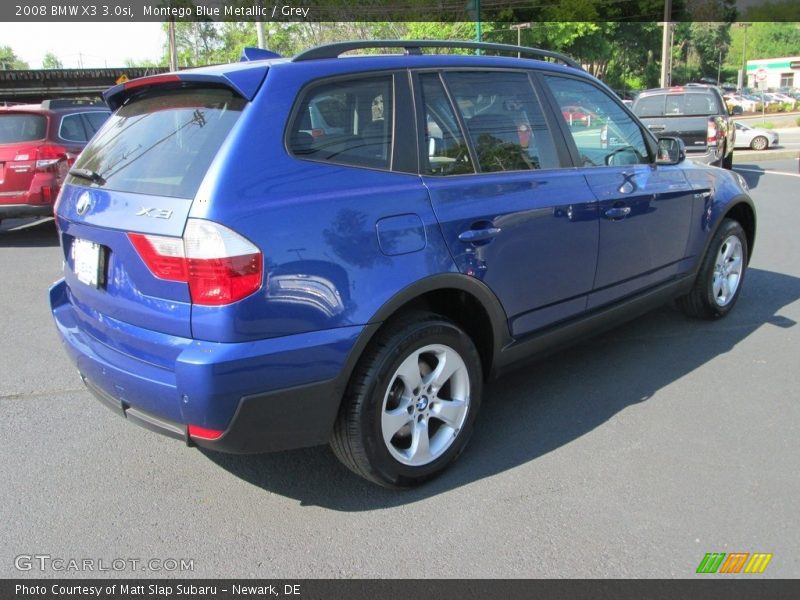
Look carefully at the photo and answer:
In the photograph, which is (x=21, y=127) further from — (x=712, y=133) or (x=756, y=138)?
(x=756, y=138)

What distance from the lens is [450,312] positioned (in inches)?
134

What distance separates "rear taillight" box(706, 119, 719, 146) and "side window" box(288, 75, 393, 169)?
32.9 ft

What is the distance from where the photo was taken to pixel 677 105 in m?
12.4

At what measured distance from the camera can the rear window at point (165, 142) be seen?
8.76 ft

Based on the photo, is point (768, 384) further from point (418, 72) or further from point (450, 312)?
point (418, 72)

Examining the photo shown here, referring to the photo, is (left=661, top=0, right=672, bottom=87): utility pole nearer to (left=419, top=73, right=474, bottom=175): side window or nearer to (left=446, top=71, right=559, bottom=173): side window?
(left=446, top=71, right=559, bottom=173): side window

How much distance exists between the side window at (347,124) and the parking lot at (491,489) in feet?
5.02

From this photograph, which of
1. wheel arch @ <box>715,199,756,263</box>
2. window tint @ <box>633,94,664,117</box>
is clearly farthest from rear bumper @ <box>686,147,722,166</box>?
wheel arch @ <box>715,199,756,263</box>

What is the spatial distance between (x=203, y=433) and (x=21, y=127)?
26.4 ft

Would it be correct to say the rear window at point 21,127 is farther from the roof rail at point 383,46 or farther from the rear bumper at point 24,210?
the roof rail at point 383,46

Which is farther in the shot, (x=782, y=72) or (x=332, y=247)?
(x=782, y=72)

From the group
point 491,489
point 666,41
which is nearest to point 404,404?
point 491,489

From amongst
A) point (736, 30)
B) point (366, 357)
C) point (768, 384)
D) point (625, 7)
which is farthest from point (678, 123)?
point (736, 30)

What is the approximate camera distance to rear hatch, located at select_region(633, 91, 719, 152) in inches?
458
